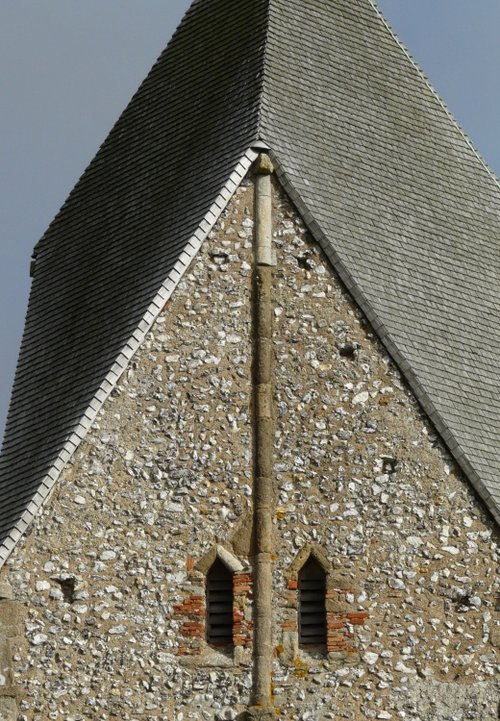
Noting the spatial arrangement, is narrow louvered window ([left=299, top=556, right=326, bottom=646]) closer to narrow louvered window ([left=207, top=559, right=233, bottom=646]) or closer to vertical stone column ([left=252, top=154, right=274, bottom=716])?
vertical stone column ([left=252, top=154, right=274, bottom=716])

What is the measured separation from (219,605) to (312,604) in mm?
880

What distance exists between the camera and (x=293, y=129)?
1101 inches

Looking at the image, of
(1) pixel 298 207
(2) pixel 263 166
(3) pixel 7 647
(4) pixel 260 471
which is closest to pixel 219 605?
(4) pixel 260 471

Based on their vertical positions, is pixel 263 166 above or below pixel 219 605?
above

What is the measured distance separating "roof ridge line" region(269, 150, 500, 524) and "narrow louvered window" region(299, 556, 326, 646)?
1729 mm

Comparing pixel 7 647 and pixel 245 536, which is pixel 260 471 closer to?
pixel 245 536

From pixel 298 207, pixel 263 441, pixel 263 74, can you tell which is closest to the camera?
pixel 263 441

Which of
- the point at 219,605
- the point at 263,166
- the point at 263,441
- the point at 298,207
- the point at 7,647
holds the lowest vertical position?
the point at 7,647

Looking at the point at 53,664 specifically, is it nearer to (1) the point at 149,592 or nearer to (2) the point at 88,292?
(1) the point at 149,592

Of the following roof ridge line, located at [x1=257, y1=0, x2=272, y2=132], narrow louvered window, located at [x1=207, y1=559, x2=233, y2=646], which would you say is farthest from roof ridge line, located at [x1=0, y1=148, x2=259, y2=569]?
narrow louvered window, located at [x1=207, y1=559, x2=233, y2=646]

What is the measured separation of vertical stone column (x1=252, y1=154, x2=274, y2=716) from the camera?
25.3 meters

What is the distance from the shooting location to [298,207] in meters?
26.8

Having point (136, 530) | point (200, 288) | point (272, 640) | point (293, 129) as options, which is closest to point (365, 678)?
point (272, 640)

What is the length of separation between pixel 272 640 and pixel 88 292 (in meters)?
5.06
